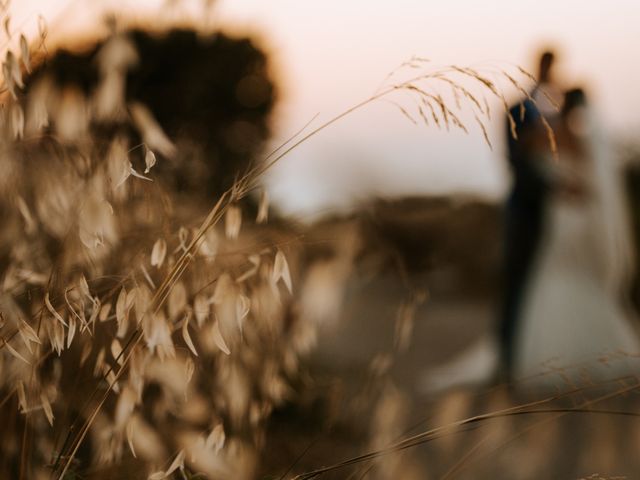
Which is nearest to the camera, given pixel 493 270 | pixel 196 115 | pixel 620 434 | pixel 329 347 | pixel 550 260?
pixel 620 434

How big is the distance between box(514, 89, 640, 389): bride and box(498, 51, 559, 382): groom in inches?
1.7

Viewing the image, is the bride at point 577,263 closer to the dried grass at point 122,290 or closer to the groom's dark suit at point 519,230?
the groom's dark suit at point 519,230

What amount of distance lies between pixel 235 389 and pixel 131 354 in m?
0.47

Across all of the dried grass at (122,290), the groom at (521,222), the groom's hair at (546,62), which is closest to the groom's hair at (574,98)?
the groom at (521,222)

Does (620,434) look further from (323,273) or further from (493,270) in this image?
(493,270)

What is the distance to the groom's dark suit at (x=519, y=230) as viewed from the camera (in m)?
4.73

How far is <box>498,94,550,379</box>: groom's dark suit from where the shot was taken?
473 centimetres

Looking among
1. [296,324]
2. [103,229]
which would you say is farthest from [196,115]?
[103,229]

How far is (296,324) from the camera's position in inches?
82.0

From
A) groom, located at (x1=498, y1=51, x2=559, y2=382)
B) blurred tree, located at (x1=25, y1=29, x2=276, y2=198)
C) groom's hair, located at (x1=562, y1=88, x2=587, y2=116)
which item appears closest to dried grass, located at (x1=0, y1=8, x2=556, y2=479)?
groom, located at (x1=498, y1=51, x2=559, y2=382)

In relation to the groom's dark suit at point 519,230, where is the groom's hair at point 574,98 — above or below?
above

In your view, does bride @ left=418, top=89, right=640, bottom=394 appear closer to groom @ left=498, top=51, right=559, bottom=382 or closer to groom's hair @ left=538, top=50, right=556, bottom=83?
groom @ left=498, top=51, right=559, bottom=382

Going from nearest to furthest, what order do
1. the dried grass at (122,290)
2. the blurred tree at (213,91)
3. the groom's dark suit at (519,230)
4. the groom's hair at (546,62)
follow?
the dried grass at (122,290) → the groom's hair at (546,62) → the groom's dark suit at (519,230) → the blurred tree at (213,91)

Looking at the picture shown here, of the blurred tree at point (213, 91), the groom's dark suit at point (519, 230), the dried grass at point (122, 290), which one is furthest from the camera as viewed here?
the blurred tree at point (213, 91)
